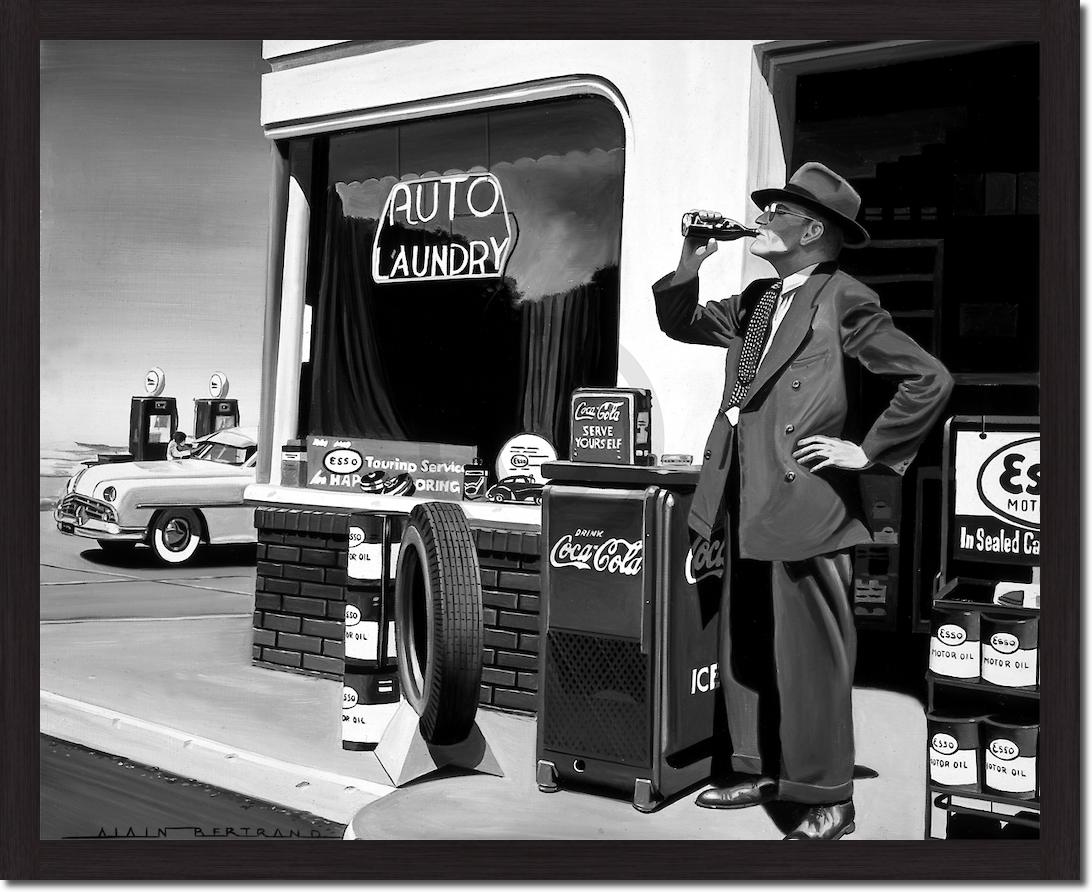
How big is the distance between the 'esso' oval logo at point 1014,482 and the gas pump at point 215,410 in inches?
132

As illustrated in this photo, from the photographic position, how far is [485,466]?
4.75 meters

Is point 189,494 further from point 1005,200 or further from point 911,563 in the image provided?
point 1005,200

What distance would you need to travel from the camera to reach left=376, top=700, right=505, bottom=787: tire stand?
407 centimetres

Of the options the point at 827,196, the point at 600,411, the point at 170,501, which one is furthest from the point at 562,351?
the point at 170,501

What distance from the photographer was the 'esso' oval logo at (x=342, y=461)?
513cm

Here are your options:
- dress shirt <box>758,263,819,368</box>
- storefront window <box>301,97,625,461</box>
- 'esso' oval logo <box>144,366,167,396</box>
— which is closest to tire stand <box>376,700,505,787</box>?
storefront window <box>301,97,625,461</box>

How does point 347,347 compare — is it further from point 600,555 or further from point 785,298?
point 785,298

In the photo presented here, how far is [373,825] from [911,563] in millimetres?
3618

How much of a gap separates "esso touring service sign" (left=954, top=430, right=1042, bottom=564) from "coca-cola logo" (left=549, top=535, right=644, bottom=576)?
1181 millimetres

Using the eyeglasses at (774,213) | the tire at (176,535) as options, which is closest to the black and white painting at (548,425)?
the eyeglasses at (774,213)

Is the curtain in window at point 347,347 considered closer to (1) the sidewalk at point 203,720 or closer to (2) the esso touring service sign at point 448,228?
(2) the esso touring service sign at point 448,228
